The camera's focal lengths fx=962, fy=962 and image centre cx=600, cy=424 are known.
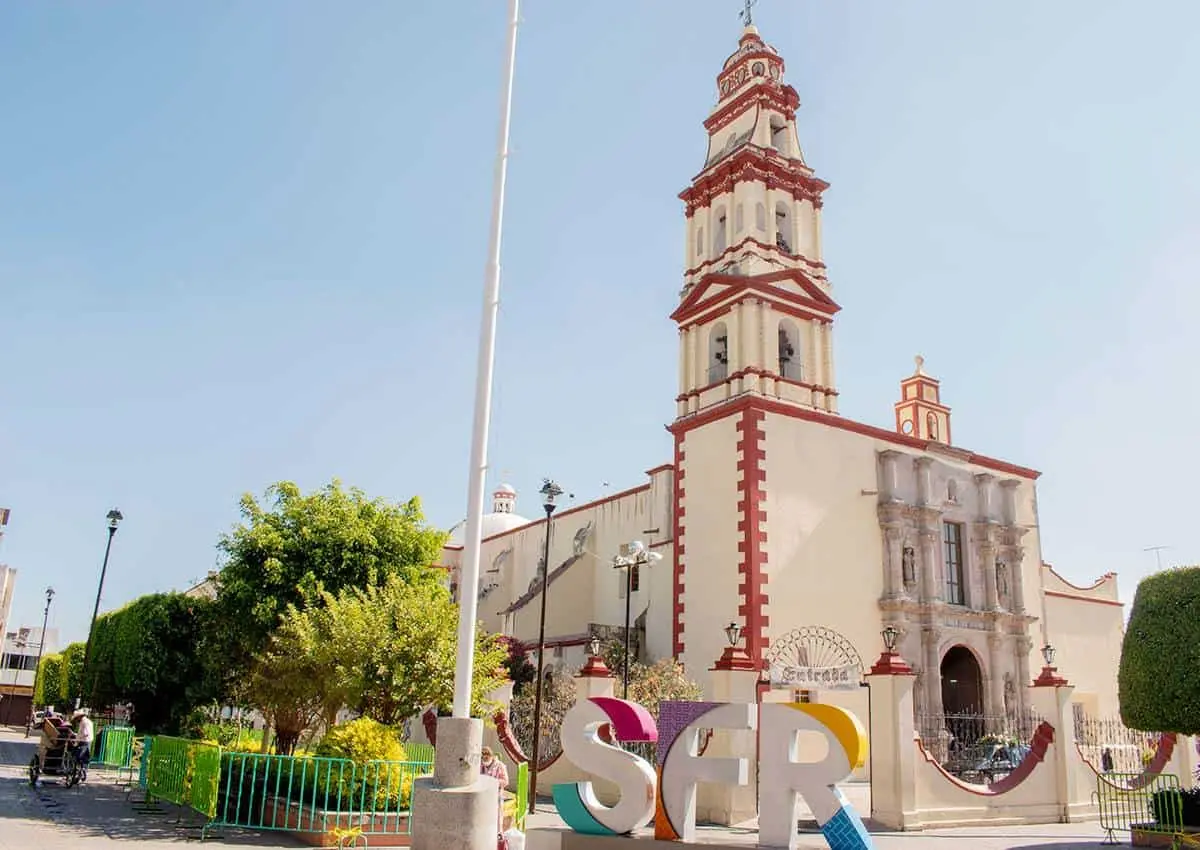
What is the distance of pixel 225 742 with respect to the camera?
24141 mm

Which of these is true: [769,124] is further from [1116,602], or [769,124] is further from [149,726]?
[149,726]

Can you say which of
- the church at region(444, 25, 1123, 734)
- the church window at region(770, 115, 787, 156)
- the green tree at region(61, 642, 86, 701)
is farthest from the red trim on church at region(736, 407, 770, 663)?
the green tree at region(61, 642, 86, 701)

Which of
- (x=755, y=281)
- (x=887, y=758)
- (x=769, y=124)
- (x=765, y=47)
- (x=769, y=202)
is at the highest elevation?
(x=765, y=47)

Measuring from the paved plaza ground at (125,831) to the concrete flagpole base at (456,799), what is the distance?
222 inches

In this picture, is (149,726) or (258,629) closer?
(258,629)

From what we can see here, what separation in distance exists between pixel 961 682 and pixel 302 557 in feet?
61.0

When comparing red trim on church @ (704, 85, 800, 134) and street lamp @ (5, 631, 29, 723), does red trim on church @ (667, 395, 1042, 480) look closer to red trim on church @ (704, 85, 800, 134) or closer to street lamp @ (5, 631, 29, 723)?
red trim on church @ (704, 85, 800, 134)

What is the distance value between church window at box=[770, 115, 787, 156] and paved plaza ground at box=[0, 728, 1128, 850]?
20.2 m

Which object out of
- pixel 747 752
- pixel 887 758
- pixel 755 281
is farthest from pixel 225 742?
pixel 755 281

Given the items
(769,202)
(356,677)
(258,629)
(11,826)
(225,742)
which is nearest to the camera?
(11,826)

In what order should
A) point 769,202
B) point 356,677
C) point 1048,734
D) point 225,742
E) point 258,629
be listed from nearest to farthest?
point 356,677
point 1048,734
point 258,629
point 225,742
point 769,202

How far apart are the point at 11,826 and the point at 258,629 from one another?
8463mm

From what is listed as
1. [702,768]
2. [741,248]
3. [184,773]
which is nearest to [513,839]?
[702,768]

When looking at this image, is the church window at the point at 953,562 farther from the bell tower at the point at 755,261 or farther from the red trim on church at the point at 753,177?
the red trim on church at the point at 753,177
